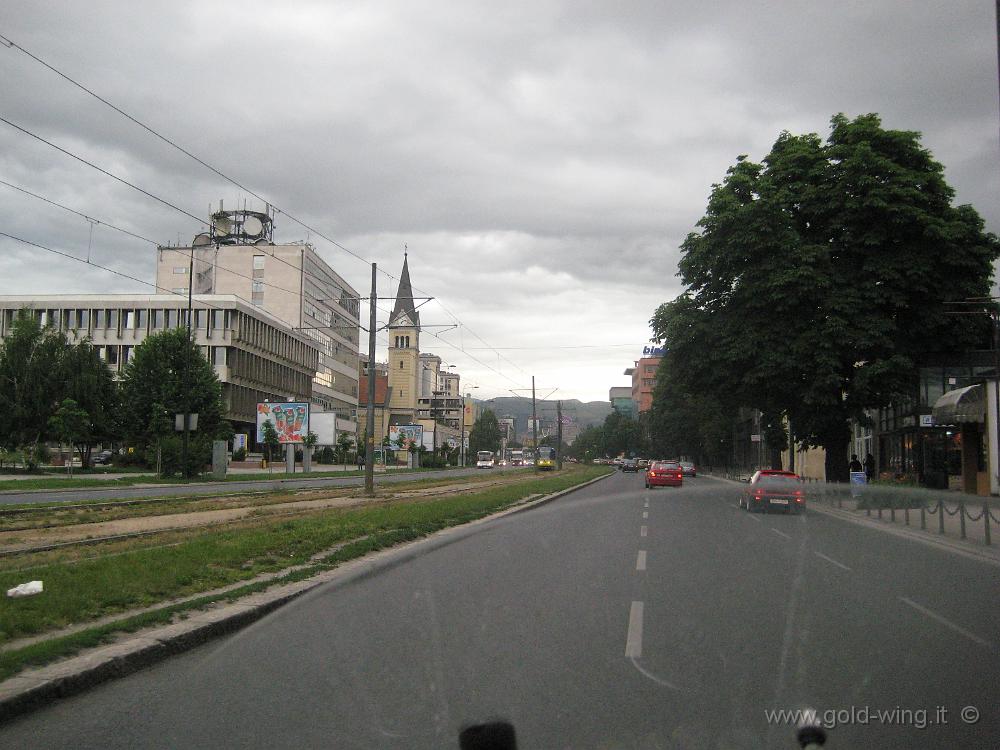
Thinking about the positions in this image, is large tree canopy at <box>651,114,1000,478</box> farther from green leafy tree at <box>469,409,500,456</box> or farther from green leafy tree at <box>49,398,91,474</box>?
green leafy tree at <box>469,409,500,456</box>

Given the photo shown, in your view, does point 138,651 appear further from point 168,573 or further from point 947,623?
point 947,623

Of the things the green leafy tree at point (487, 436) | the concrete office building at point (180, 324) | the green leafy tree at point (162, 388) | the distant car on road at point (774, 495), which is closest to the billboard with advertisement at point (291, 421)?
the green leafy tree at point (162, 388)

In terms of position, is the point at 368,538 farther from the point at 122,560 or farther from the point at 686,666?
the point at 686,666

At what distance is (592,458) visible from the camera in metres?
154

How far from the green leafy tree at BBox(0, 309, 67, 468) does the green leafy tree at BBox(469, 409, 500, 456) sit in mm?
117192

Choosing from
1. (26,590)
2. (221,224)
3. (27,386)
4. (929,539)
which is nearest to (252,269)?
(221,224)

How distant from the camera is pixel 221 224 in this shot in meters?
99.0

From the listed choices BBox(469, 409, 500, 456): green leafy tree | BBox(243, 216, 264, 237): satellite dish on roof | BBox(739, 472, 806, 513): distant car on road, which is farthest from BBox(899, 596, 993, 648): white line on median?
BBox(469, 409, 500, 456): green leafy tree

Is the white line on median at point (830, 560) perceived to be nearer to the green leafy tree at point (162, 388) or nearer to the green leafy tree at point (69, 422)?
the green leafy tree at point (69, 422)

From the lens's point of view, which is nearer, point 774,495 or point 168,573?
point 168,573

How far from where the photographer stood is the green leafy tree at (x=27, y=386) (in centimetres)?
5272

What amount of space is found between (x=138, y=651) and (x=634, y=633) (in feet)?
13.6

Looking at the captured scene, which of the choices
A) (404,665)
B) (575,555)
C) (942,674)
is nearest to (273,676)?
(404,665)

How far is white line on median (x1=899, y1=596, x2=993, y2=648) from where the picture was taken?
754cm
